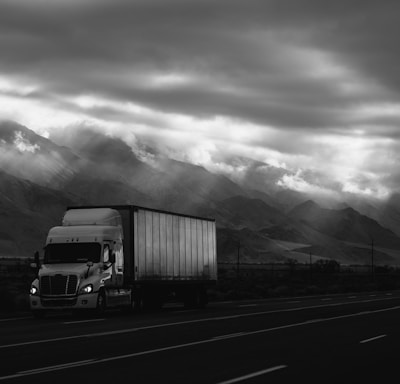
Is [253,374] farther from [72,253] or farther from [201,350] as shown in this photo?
[72,253]

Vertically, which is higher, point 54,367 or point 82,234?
point 82,234

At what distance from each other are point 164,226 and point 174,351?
64.6 ft

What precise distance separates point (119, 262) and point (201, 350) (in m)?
15.7

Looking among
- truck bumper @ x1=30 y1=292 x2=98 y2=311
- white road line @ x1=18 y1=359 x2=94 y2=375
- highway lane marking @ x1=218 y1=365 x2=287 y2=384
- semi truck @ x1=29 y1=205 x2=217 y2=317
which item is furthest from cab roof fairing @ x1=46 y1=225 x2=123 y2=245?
highway lane marking @ x1=218 y1=365 x2=287 y2=384

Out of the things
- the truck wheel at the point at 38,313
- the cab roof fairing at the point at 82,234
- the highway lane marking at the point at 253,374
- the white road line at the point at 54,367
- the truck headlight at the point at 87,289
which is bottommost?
the highway lane marking at the point at 253,374

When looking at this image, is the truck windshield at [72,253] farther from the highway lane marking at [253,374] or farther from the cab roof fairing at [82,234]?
the highway lane marking at [253,374]

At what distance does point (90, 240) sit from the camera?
33031 millimetres

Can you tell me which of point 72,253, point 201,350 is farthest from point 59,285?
point 201,350

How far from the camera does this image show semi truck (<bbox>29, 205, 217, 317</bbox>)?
31641mm

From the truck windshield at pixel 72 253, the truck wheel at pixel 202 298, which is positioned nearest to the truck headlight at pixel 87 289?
the truck windshield at pixel 72 253

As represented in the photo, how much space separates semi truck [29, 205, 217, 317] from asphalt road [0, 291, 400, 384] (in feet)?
6.42

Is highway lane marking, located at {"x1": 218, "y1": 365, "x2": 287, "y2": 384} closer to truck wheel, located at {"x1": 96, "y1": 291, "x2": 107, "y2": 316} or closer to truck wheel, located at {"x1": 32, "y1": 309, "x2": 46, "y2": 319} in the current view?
truck wheel, located at {"x1": 96, "y1": 291, "x2": 107, "y2": 316}

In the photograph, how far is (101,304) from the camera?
105 ft

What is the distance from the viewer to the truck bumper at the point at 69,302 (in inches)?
1237
